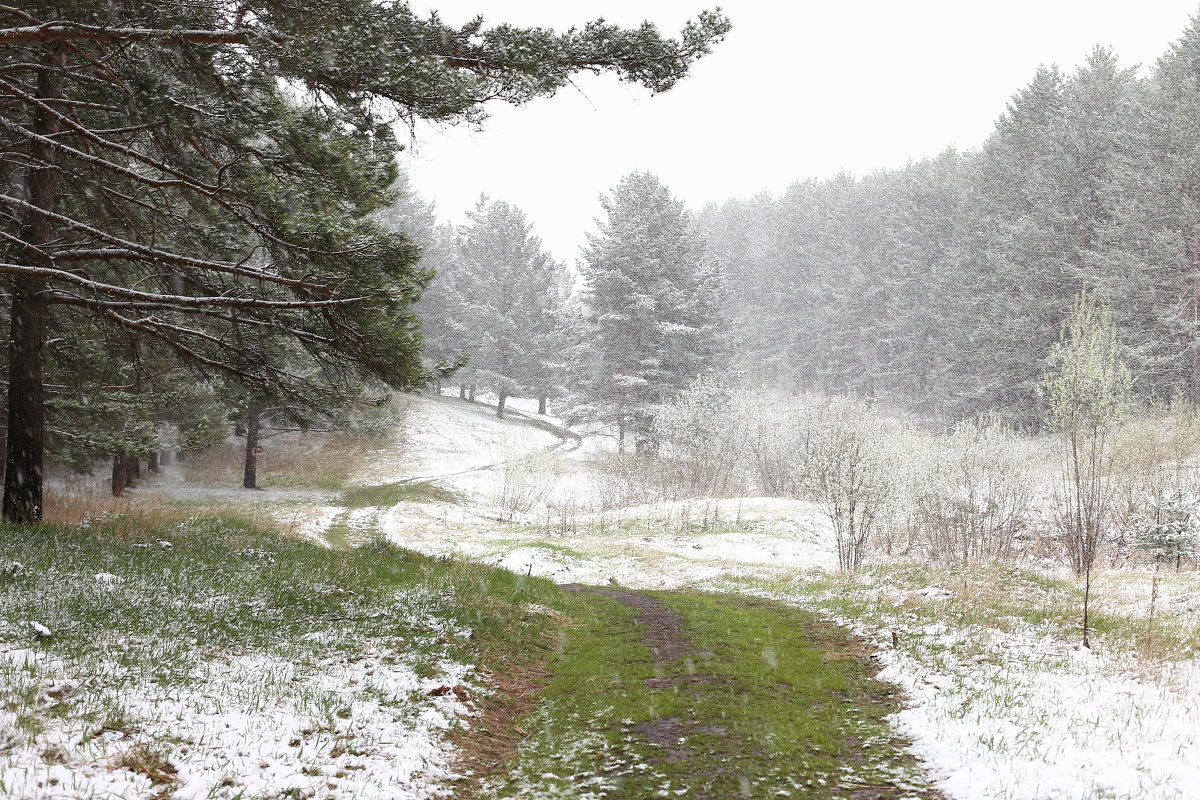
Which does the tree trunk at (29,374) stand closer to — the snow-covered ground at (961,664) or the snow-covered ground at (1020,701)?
the snow-covered ground at (961,664)

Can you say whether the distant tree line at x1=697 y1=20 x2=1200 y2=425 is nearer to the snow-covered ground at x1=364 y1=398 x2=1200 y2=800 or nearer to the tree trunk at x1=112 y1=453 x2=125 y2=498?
the snow-covered ground at x1=364 y1=398 x2=1200 y2=800

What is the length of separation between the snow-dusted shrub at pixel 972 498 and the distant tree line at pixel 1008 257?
20.8 feet

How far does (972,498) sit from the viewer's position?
20.6 meters

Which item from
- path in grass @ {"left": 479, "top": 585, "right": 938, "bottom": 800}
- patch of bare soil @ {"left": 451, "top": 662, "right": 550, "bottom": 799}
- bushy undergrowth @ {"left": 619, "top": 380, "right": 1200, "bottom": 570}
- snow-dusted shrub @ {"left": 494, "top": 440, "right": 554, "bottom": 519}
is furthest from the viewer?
snow-dusted shrub @ {"left": 494, "top": 440, "right": 554, "bottom": 519}

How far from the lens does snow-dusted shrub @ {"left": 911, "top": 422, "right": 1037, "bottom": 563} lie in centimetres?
2017

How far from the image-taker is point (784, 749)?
16.1ft

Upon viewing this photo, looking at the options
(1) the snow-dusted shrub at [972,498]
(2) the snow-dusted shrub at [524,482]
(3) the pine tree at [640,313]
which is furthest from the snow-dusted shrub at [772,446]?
(1) the snow-dusted shrub at [972,498]

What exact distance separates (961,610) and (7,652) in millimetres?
10382

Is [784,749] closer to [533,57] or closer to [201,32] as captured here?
[533,57]

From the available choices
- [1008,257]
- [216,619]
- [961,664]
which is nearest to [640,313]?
[1008,257]

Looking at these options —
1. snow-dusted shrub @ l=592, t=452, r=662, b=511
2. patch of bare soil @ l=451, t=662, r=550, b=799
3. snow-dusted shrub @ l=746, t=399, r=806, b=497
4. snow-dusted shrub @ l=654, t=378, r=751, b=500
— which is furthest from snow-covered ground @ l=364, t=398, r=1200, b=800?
snow-dusted shrub @ l=746, t=399, r=806, b=497

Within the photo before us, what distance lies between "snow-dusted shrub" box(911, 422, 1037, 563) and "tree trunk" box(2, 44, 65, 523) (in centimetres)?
2127

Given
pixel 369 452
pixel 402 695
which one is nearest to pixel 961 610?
pixel 402 695

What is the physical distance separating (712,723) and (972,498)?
60.9 feet
